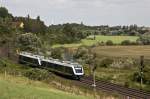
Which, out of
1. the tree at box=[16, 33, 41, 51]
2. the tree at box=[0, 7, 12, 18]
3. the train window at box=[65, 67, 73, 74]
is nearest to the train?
the train window at box=[65, 67, 73, 74]

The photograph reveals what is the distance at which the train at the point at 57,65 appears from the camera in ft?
194

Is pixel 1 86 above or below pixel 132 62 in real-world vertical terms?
above

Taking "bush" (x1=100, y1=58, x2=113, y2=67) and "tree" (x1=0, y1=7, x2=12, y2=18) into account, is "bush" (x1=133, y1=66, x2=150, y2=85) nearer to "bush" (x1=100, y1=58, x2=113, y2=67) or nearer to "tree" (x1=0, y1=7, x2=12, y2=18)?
"bush" (x1=100, y1=58, x2=113, y2=67)

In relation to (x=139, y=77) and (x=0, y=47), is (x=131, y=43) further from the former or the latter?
(x=139, y=77)

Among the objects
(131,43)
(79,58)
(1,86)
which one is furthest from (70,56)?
(1,86)

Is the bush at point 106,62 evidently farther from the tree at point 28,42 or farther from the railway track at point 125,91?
the railway track at point 125,91

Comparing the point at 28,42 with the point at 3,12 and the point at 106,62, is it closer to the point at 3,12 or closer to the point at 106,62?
the point at 106,62

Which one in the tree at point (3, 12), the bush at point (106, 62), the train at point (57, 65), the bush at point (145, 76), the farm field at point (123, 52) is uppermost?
the tree at point (3, 12)

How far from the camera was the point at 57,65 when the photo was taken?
6319 cm

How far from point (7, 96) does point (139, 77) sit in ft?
151

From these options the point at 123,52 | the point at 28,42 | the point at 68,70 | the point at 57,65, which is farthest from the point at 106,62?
the point at 123,52

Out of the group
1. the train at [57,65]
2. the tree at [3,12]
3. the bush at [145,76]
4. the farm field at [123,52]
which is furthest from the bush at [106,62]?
the tree at [3,12]

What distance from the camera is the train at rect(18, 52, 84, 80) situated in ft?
194

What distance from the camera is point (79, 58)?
98.8 meters
